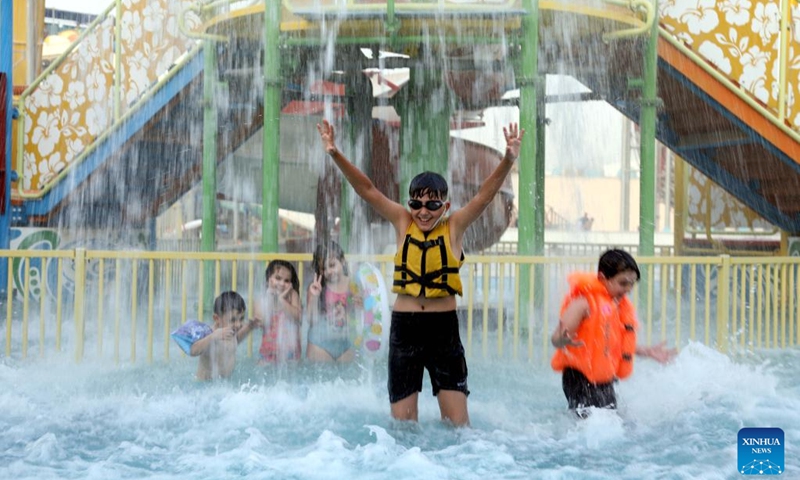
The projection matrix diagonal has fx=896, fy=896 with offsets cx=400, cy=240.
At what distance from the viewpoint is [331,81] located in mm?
12086

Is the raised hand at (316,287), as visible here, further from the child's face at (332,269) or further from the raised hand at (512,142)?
the raised hand at (512,142)

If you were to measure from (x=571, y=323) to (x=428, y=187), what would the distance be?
3.84 feet

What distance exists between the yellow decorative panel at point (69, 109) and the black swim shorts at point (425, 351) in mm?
7679

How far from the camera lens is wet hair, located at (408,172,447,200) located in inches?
201

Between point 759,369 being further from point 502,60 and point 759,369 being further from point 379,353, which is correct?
point 502,60

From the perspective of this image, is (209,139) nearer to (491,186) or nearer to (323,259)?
(323,259)

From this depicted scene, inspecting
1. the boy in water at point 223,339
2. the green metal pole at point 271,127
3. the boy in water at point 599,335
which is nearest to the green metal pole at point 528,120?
the green metal pole at point 271,127

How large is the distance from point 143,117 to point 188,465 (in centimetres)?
758

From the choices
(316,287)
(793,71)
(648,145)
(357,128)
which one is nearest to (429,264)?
(316,287)

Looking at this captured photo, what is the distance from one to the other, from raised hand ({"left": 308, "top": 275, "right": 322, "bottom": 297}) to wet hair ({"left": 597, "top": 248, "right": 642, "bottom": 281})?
2.59 m

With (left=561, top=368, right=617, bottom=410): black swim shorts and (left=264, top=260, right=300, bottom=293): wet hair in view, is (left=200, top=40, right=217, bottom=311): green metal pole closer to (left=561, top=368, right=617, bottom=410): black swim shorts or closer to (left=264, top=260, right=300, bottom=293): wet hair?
(left=264, top=260, right=300, bottom=293): wet hair

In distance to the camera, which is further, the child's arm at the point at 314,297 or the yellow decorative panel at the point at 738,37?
the yellow decorative panel at the point at 738,37

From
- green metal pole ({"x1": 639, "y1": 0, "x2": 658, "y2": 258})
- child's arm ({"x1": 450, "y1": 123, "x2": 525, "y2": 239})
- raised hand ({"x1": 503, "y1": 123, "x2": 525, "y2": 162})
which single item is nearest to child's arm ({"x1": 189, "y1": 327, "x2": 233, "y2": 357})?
child's arm ({"x1": 450, "y1": 123, "x2": 525, "y2": 239})

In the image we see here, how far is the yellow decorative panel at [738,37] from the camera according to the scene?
10.5m
